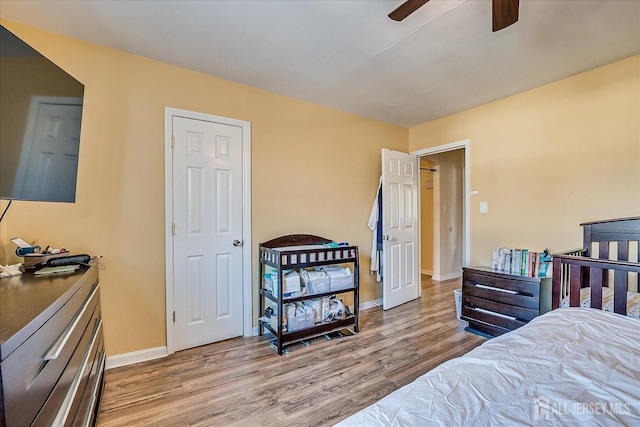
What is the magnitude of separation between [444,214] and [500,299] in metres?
2.80

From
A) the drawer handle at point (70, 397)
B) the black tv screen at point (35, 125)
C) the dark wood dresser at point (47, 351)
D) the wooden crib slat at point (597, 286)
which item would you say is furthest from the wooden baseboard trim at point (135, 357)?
the wooden crib slat at point (597, 286)

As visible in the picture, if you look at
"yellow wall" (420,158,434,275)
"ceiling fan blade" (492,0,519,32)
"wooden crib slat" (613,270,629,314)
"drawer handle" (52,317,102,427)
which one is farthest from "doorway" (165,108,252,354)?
"yellow wall" (420,158,434,275)

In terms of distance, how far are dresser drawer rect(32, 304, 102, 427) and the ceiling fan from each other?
2.18 meters

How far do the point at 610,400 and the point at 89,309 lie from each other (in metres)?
Answer: 2.22

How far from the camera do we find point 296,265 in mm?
2582

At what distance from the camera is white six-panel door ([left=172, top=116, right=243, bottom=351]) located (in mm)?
2479

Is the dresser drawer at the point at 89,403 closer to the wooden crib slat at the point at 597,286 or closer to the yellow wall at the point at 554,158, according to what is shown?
the wooden crib slat at the point at 597,286

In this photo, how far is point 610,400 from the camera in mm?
789

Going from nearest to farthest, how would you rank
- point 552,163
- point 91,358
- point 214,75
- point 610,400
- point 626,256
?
point 610,400, point 91,358, point 626,256, point 214,75, point 552,163

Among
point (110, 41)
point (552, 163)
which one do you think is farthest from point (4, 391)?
point (552, 163)

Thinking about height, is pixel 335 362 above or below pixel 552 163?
below

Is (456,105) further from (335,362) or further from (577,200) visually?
(335,362)

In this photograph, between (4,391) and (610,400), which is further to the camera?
(610,400)

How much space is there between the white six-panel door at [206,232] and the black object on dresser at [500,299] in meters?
2.37
